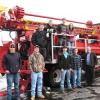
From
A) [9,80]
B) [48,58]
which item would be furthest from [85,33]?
[9,80]

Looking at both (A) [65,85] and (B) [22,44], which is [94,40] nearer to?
(A) [65,85]

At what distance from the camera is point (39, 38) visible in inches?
508

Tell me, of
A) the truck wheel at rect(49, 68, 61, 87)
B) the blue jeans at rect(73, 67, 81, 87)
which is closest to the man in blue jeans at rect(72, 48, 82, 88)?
the blue jeans at rect(73, 67, 81, 87)

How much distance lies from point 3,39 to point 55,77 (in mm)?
2665

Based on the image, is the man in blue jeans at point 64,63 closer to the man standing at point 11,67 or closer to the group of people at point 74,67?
the group of people at point 74,67

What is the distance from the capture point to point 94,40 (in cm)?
1694

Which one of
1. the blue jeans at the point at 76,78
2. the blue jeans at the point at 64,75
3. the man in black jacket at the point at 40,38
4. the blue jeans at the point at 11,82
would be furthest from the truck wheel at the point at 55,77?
the blue jeans at the point at 11,82

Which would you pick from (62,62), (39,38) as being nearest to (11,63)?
(39,38)

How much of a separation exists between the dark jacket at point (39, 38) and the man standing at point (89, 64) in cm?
271

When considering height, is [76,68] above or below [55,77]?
above

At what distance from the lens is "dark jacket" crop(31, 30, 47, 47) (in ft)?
42.2

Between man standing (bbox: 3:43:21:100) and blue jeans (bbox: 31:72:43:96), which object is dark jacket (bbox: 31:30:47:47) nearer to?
blue jeans (bbox: 31:72:43:96)

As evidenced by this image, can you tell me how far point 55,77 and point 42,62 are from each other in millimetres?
2549

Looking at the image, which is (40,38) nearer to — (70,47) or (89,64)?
(70,47)
